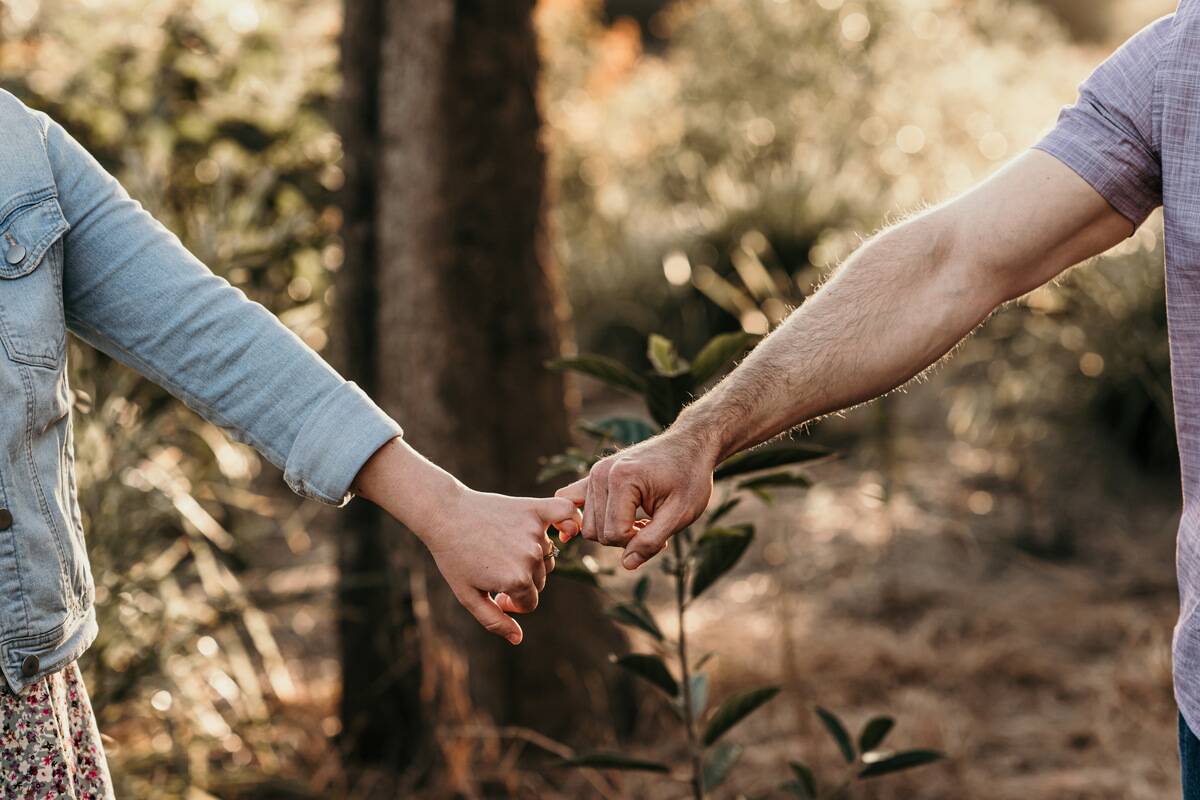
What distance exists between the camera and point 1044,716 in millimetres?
3943

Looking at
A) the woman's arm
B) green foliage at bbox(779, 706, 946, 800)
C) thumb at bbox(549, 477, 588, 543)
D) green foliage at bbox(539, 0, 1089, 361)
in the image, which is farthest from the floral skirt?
green foliage at bbox(539, 0, 1089, 361)

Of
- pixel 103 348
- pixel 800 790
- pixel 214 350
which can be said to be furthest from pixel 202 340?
pixel 800 790

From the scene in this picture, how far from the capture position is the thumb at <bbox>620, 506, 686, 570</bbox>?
163 centimetres

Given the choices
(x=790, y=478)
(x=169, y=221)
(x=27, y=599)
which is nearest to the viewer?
(x=27, y=599)

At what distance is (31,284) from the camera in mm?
1348

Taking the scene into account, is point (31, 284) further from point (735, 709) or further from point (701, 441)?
point (735, 709)

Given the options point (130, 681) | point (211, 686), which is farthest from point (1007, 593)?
point (130, 681)

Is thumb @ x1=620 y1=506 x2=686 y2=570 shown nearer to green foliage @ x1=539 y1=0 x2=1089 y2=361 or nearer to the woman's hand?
the woman's hand

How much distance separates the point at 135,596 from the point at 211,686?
0.45 m

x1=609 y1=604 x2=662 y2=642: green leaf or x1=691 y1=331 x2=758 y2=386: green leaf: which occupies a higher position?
x1=691 y1=331 x2=758 y2=386: green leaf

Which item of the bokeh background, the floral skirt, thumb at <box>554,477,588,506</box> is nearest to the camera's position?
the floral skirt

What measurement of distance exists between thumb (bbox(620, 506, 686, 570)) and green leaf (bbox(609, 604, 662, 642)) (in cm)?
47

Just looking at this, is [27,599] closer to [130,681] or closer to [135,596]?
[130,681]

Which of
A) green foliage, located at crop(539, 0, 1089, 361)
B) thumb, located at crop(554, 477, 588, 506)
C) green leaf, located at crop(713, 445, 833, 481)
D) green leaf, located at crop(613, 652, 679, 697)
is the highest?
thumb, located at crop(554, 477, 588, 506)
